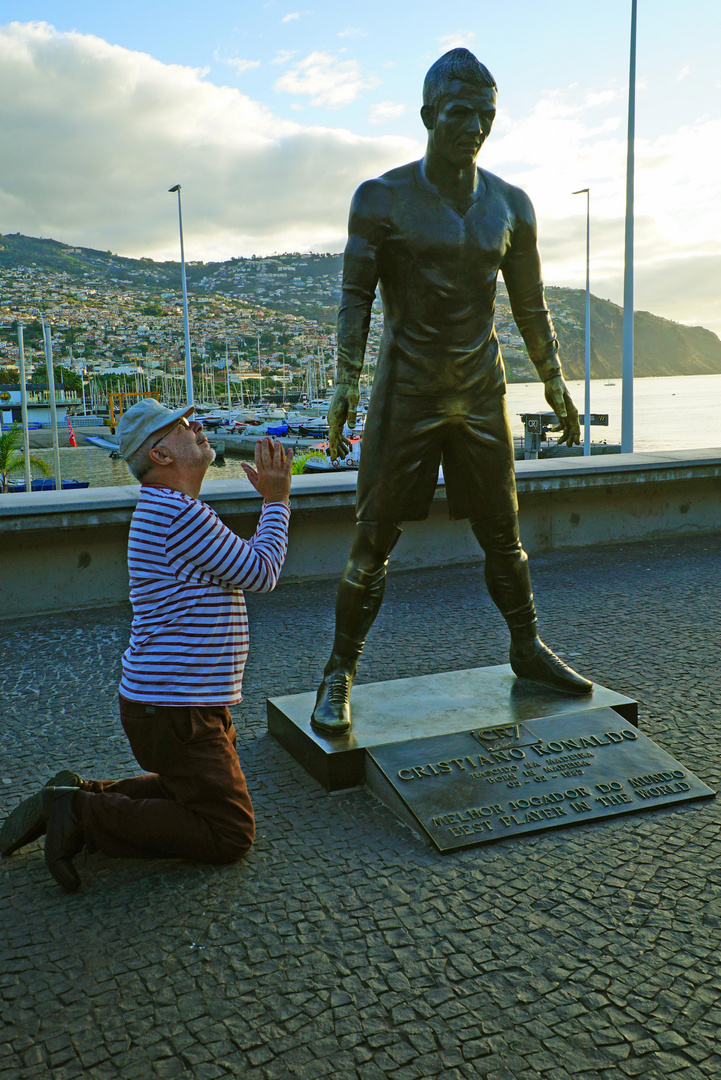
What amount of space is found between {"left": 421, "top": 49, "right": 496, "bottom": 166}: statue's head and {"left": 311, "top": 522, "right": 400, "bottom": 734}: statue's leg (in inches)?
59.3

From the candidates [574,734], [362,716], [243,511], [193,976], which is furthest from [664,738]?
[243,511]

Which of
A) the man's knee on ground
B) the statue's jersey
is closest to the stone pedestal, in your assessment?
the man's knee on ground

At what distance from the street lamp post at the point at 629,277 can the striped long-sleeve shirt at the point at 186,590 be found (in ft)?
48.9

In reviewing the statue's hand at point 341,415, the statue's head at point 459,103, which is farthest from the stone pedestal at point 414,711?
the statue's head at point 459,103

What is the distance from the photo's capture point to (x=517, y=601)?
4078 mm

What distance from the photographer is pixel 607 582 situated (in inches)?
274

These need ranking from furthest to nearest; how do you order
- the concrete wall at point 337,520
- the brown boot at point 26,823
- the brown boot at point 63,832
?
the concrete wall at point 337,520 → the brown boot at point 26,823 → the brown boot at point 63,832

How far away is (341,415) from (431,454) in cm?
43

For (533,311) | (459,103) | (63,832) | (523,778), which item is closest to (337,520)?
(533,311)

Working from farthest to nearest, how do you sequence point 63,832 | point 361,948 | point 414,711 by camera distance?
point 414,711, point 63,832, point 361,948

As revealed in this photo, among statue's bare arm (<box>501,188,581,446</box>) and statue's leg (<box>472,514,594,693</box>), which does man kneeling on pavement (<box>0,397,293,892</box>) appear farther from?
statue's bare arm (<box>501,188,581,446</box>)

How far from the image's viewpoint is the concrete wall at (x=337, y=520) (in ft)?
20.6

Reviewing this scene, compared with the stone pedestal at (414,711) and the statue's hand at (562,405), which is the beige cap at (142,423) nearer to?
the stone pedestal at (414,711)

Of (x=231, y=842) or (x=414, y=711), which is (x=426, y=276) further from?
(x=231, y=842)
